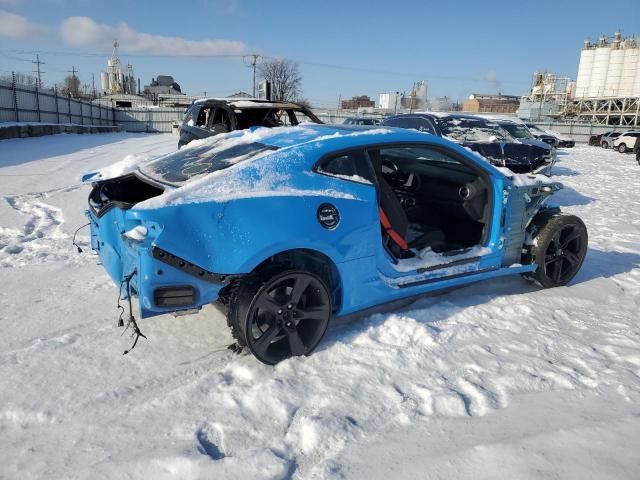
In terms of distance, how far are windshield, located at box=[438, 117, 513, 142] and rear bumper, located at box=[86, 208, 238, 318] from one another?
752cm

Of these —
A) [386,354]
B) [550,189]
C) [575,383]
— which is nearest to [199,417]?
[386,354]

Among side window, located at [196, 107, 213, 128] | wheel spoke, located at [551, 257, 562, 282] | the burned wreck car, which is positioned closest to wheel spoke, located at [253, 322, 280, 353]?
wheel spoke, located at [551, 257, 562, 282]

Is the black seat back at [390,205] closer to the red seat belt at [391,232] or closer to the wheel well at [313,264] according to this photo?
the red seat belt at [391,232]

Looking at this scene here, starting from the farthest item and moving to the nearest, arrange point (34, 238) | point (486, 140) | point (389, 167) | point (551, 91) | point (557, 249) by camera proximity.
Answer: point (551, 91)
point (486, 140)
point (34, 238)
point (389, 167)
point (557, 249)

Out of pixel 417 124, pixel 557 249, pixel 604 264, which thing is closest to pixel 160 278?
pixel 557 249

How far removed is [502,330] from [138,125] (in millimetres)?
38568

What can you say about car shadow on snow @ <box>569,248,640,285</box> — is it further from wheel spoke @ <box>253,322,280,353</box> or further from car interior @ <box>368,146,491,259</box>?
wheel spoke @ <box>253,322,280,353</box>

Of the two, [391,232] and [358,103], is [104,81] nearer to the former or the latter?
[358,103]

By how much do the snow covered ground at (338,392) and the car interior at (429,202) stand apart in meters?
0.52

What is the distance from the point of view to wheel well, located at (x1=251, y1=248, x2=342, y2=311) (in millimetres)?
3055

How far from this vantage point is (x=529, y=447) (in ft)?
7.62

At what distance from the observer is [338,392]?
2.78 m

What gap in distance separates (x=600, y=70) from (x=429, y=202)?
242 feet

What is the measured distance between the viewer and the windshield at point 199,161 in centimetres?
326
